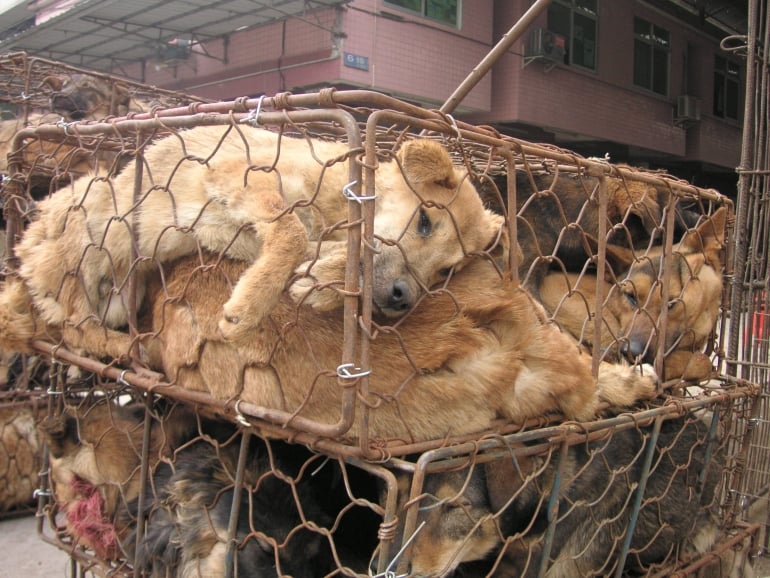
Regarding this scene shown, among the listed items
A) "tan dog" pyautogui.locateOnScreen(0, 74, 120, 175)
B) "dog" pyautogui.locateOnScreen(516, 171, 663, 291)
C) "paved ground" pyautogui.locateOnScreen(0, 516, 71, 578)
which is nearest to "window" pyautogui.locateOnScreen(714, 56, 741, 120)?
"dog" pyautogui.locateOnScreen(516, 171, 663, 291)

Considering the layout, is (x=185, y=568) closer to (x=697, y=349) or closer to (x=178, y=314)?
(x=178, y=314)

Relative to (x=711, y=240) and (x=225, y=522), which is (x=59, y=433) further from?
(x=711, y=240)

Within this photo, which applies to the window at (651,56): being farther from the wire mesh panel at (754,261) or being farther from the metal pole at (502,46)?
the metal pole at (502,46)

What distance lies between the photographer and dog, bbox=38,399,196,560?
276 cm

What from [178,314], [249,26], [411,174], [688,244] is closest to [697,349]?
[688,244]

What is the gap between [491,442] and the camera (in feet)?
6.29

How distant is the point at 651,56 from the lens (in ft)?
48.4

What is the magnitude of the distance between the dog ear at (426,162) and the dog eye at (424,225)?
0.16 metres

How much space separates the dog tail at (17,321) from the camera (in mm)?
2914

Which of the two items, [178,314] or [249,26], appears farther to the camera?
[249,26]

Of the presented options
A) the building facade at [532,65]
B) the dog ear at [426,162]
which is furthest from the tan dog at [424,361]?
the building facade at [532,65]

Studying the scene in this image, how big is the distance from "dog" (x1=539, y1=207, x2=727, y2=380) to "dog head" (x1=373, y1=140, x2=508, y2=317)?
0.61 meters

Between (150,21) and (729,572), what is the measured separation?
9.80 meters

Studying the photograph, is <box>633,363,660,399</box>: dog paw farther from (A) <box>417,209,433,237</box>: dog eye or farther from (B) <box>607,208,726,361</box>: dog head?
(A) <box>417,209,433,237</box>: dog eye
